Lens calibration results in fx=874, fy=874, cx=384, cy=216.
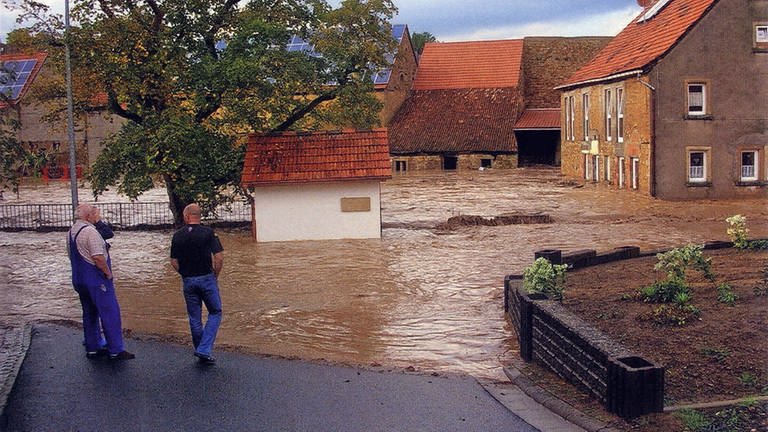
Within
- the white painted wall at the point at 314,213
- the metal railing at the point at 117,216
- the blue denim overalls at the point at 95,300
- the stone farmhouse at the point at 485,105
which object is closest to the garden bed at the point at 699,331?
the blue denim overalls at the point at 95,300

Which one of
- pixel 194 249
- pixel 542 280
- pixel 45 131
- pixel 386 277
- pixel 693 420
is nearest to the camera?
pixel 693 420

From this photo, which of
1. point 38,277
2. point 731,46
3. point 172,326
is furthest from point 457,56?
point 172,326

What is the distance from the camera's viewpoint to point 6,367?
9703mm

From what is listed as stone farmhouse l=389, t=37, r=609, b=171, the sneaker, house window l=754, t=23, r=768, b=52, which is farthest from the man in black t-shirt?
stone farmhouse l=389, t=37, r=609, b=171

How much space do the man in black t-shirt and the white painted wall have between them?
14.4 meters

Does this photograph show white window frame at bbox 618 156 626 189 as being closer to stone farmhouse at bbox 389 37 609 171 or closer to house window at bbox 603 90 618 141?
house window at bbox 603 90 618 141

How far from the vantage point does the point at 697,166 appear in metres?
34.4

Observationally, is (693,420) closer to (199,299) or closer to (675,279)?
(675,279)

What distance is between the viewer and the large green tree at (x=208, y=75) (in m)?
24.5

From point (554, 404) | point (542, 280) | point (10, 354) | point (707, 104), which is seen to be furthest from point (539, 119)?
point (554, 404)

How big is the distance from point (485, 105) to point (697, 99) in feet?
93.6

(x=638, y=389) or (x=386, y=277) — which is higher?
(x=638, y=389)

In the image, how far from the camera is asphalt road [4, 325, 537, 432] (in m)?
7.77

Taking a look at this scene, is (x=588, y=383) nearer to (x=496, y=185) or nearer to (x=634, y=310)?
(x=634, y=310)
